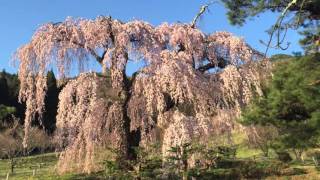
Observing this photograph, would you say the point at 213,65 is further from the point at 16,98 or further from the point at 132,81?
the point at 16,98

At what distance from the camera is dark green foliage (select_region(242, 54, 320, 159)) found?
15.7 metres

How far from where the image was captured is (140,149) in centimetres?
1090

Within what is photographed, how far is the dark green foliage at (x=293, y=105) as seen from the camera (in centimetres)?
1568

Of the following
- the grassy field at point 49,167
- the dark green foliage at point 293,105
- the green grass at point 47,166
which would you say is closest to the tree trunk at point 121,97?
the grassy field at point 49,167

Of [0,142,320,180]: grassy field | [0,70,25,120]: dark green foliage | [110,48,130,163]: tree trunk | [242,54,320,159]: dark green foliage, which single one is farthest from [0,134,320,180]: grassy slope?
[110,48,130,163]: tree trunk

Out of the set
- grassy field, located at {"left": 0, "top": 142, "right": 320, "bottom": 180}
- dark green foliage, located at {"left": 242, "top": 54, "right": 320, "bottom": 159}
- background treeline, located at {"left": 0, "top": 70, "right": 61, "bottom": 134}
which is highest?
background treeline, located at {"left": 0, "top": 70, "right": 61, "bottom": 134}

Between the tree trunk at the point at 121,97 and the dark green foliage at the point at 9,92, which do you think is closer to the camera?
the tree trunk at the point at 121,97

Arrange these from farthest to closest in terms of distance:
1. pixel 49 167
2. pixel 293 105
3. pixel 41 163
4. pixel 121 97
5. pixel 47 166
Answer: pixel 41 163 → pixel 47 166 → pixel 49 167 → pixel 293 105 → pixel 121 97

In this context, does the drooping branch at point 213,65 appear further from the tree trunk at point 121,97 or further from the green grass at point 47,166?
the green grass at point 47,166

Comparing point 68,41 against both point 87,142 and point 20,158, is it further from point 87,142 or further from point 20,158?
point 20,158

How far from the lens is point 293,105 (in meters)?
17.8

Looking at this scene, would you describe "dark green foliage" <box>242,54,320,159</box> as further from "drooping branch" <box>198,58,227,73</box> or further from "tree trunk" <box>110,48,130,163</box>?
"tree trunk" <box>110,48,130,163</box>

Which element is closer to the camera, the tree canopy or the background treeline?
the tree canopy

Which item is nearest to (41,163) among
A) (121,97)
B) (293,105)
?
(293,105)
